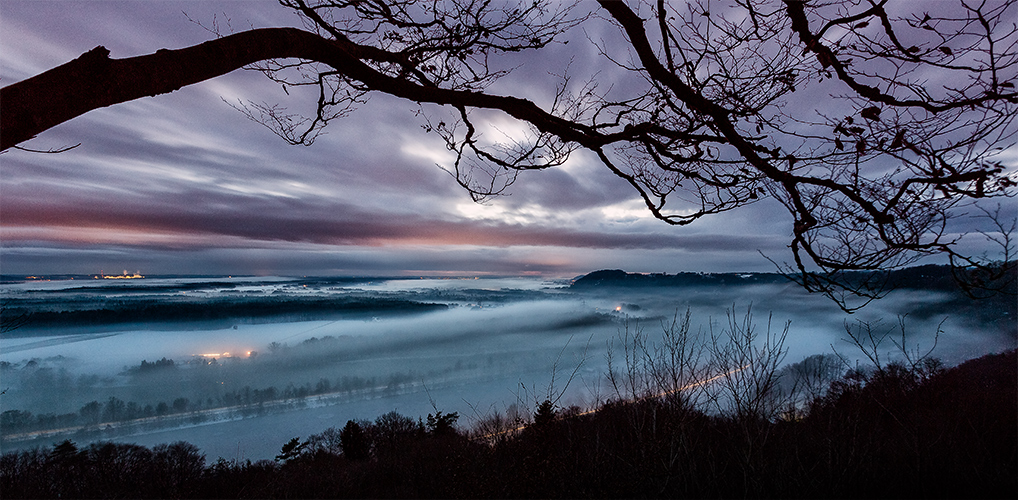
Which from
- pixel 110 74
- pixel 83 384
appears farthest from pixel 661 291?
pixel 83 384

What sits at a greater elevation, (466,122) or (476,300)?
(466,122)

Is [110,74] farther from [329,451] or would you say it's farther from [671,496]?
[329,451]

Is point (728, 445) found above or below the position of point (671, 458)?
below

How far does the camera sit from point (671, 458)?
3.77 m

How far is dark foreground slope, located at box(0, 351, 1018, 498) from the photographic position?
155 inches

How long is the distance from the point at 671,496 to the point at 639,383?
1344mm

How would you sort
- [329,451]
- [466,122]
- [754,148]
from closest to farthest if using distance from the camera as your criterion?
[754,148], [466,122], [329,451]

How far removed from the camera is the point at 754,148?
2943mm

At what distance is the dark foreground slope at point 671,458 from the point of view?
12.9 ft

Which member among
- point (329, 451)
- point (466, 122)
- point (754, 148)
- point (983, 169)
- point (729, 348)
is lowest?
point (329, 451)

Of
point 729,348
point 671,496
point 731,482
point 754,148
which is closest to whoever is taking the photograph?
point 754,148

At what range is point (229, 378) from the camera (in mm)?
33719

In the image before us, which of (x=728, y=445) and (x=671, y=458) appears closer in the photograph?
(x=671, y=458)

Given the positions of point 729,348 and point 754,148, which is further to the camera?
point 729,348
